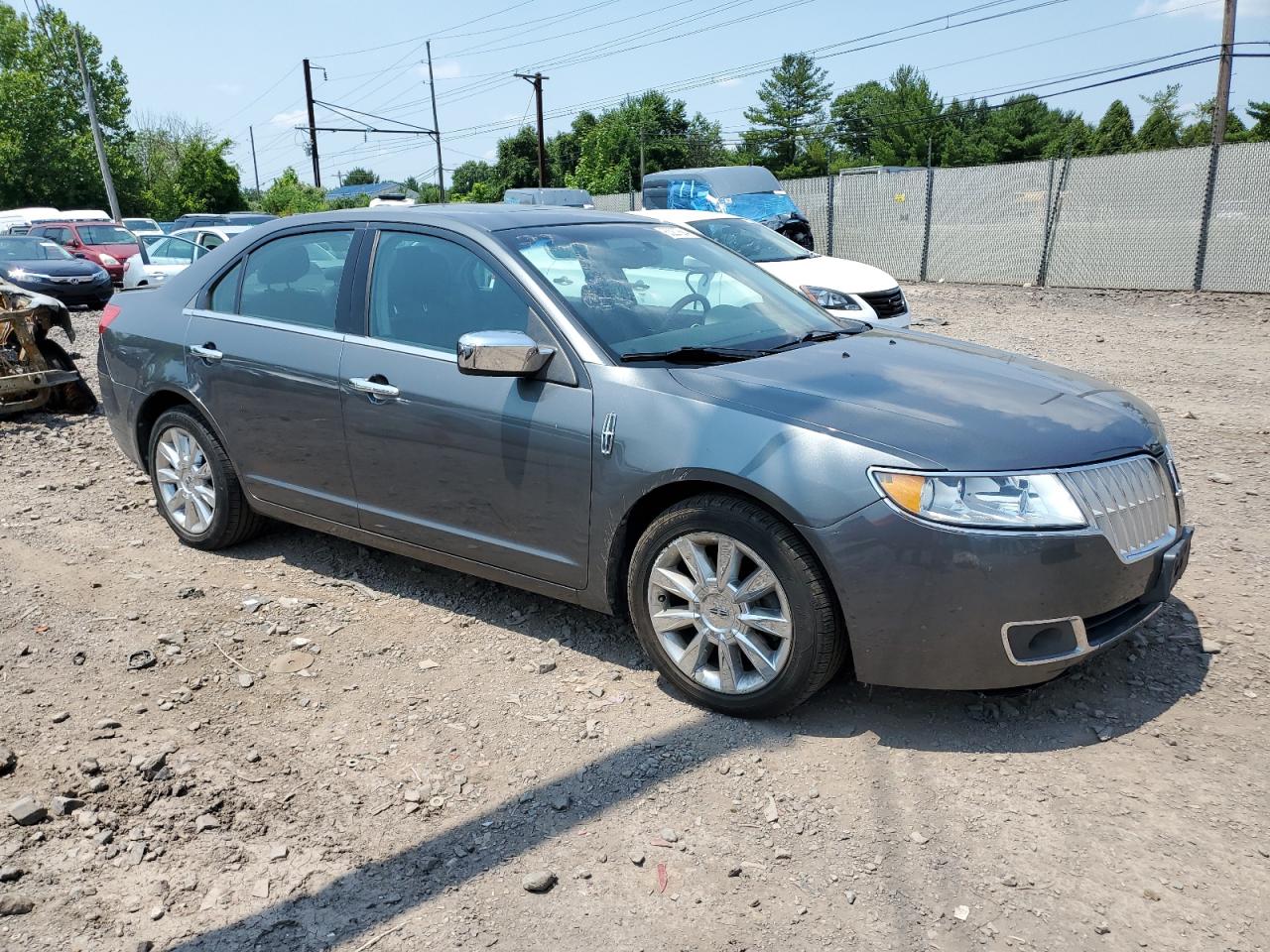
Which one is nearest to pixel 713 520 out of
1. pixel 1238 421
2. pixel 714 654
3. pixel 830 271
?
pixel 714 654

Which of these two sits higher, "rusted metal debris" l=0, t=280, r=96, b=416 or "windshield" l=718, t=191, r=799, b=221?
"windshield" l=718, t=191, r=799, b=221

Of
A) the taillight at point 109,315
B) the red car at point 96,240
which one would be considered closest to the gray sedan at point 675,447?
the taillight at point 109,315

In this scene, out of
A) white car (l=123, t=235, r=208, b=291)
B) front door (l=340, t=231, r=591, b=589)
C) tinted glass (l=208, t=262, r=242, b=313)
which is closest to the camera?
front door (l=340, t=231, r=591, b=589)

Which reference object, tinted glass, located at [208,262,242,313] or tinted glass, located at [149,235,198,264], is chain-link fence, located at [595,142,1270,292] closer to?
tinted glass, located at [149,235,198,264]

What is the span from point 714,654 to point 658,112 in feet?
263

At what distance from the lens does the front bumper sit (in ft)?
10.2

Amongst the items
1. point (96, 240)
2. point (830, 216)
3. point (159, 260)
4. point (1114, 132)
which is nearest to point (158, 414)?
point (159, 260)

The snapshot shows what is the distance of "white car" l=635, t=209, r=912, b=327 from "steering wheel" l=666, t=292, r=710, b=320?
565cm

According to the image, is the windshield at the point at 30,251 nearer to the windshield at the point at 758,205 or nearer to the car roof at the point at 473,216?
the windshield at the point at 758,205

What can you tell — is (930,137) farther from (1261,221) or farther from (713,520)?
(713,520)

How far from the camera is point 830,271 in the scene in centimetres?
1104

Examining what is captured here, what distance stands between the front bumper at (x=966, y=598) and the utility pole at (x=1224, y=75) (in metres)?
24.6

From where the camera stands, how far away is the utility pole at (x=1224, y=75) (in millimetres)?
24141

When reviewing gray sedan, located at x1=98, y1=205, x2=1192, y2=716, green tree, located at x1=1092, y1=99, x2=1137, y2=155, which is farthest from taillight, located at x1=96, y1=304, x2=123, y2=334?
green tree, located at x1=1092, y1=99, x2=1137, y2=155
